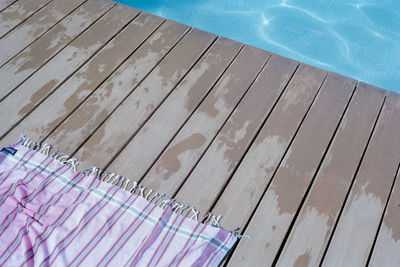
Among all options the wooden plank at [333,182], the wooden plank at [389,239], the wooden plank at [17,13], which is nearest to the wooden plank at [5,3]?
the wooden plank at [17,13]

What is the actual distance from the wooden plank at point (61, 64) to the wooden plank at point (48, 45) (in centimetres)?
4

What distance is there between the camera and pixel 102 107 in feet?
6.77

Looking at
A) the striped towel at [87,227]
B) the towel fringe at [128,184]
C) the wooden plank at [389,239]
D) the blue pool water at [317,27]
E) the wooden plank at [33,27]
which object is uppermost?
A: the blue pool water at [317,27]

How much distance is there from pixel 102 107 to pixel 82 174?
42cm

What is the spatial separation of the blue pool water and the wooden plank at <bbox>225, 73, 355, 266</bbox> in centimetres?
145

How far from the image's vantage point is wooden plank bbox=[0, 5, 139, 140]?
204 centimetres

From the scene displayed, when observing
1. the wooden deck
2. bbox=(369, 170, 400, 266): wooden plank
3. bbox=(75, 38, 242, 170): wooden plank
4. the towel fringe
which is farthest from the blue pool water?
the towel fringe

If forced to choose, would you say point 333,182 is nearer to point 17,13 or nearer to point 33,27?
point 33,27

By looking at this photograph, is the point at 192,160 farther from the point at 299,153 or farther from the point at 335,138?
the point at 335,138

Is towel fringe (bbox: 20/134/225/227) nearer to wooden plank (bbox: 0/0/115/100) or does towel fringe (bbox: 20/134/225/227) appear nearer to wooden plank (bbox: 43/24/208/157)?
wooden plank (bbox: 43/24/208/157)

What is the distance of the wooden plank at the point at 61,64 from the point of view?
2043 millimetres

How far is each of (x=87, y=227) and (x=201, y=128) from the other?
713 millimetres

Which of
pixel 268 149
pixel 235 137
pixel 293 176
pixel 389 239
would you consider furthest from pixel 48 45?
pixel 389 239

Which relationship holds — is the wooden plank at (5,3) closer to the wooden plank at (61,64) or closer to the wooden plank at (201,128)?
the wooden plank at (61,64)
